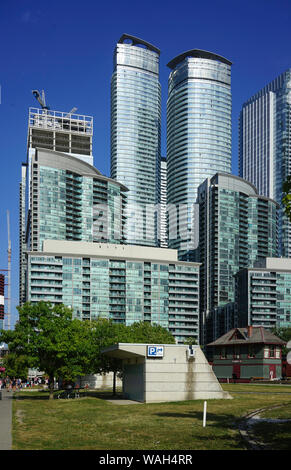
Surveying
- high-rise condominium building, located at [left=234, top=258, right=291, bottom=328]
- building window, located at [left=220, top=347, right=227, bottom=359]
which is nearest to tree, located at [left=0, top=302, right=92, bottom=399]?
building window, located at [left=220, top=347, right=227, bottom=359]

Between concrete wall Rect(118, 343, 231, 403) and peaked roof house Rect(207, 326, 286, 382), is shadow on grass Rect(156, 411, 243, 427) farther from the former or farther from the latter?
peaked roof house Rect(207, 326, 286, 382)

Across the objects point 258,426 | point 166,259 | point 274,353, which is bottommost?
point 274,353

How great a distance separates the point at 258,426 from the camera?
2897 cm

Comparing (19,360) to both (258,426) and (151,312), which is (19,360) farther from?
(151,312)

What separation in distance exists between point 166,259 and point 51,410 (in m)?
141

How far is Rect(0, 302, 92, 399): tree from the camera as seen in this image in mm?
56719

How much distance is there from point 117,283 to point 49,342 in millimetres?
122778

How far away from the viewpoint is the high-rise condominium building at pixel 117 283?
17062 centimetres

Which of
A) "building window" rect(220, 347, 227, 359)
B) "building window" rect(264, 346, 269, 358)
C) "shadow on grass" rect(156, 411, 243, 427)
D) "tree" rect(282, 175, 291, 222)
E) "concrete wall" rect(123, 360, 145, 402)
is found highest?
"tree" rect(282, 175, 291, 222)

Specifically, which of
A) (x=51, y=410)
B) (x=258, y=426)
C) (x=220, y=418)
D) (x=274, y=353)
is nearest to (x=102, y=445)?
(x=258, y=426)

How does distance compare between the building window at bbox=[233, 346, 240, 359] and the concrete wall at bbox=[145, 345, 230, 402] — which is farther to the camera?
the building window at bbox=[233, 346, 240, 359]

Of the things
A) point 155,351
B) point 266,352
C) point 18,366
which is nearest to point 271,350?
point 266,352

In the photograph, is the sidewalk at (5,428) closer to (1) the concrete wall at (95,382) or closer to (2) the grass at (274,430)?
(2) the grass at (274,430)

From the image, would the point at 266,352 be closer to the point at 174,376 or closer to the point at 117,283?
the point at 174,376
